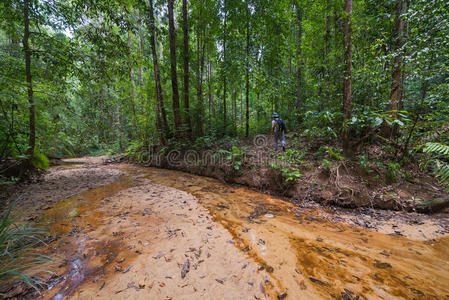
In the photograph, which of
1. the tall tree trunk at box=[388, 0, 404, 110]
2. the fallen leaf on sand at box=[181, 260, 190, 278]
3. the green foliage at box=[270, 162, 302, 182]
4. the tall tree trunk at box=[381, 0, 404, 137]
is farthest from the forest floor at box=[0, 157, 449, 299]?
the tall tree trunk at box=[388, 0, 404, 110]

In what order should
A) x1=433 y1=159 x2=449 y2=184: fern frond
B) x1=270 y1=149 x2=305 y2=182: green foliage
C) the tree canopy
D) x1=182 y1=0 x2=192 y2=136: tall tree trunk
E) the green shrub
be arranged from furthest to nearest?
x1=182 y1=0 x2=192 y2=136: tall tree trunk, x1=270 y1=149 x2=305 y2=182: green foliage, the tree canopy, x1=433 y1=159 x2=449 y2=184: fern frond, the green shrub

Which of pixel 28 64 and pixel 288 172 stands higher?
pixel 28 64

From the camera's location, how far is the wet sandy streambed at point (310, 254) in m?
1.79

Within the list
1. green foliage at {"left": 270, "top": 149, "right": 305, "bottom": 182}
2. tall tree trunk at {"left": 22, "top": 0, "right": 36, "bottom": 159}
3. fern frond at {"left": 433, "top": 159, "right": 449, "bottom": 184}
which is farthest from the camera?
green foliage at {"left": 270, "top": 149, "right": 305, "bottom": 182}

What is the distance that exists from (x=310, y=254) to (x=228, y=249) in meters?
1.21

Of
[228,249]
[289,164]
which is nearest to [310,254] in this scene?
[228,249]

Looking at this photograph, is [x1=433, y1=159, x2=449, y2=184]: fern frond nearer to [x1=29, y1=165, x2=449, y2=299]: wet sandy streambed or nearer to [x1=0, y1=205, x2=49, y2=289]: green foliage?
[x1=29, y1=165, x2=449, y2=299]: wet sandy streambed

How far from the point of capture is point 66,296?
158 centimetres

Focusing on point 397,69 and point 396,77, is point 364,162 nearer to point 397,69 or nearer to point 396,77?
point 396,77

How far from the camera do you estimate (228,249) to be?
7.91 ft

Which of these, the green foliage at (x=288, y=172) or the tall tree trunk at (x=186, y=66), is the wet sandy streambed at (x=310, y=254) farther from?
the tall tree trunk at (x=186, y=66)

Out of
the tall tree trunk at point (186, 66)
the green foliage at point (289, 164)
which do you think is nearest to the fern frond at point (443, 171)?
the green foliage at point (289, 164)

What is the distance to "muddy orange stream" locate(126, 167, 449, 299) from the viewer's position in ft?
5.88

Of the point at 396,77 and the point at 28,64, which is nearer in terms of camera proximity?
the point at 396,77
